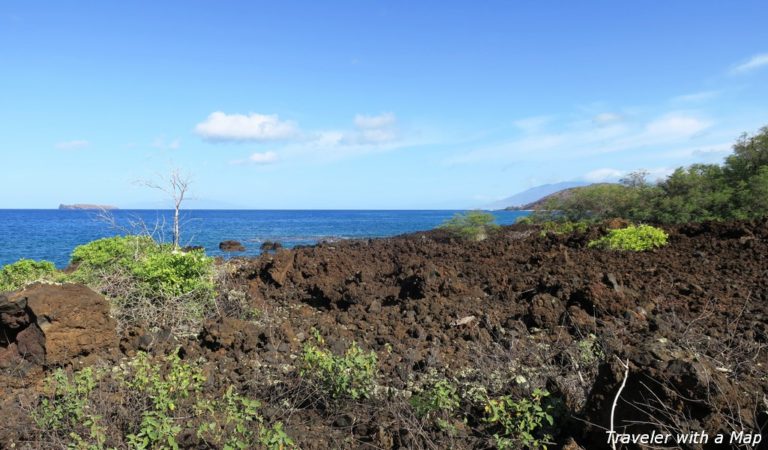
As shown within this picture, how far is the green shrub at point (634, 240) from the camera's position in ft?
35.8

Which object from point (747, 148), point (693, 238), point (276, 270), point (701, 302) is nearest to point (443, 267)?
point (276, 270)

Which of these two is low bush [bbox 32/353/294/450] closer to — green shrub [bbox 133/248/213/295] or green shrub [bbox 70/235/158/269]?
green shrub [bbox 133/248/213/295]

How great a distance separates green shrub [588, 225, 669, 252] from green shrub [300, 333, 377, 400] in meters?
7.82

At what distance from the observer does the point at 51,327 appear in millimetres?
5996

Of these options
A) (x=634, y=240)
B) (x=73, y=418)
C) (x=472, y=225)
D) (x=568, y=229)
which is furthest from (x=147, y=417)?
(x=472, y=225)

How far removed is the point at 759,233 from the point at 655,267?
10.8 feet

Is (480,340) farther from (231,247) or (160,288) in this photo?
(231,247)

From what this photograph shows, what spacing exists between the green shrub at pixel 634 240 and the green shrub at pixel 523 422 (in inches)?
303

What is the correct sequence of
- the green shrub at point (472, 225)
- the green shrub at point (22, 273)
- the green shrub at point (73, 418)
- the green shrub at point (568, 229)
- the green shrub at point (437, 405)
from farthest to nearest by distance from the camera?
the green shrub at point (472, 225), the green shrub at point (568, 229), the green shrub at point (22, 273), the green shrub at point (437, 405), the green shrub at point (73, 418)

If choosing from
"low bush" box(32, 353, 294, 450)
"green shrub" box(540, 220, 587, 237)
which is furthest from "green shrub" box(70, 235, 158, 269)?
"green shrub" box(540, 220, 587, 237)

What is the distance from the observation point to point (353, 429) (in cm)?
435

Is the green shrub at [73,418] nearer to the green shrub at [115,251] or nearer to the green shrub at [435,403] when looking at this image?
the green shrub at [435,403]

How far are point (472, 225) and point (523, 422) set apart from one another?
19.5 metres

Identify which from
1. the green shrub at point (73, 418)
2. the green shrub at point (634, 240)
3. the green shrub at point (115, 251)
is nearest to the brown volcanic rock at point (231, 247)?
the green shrub at point (115, 251)
